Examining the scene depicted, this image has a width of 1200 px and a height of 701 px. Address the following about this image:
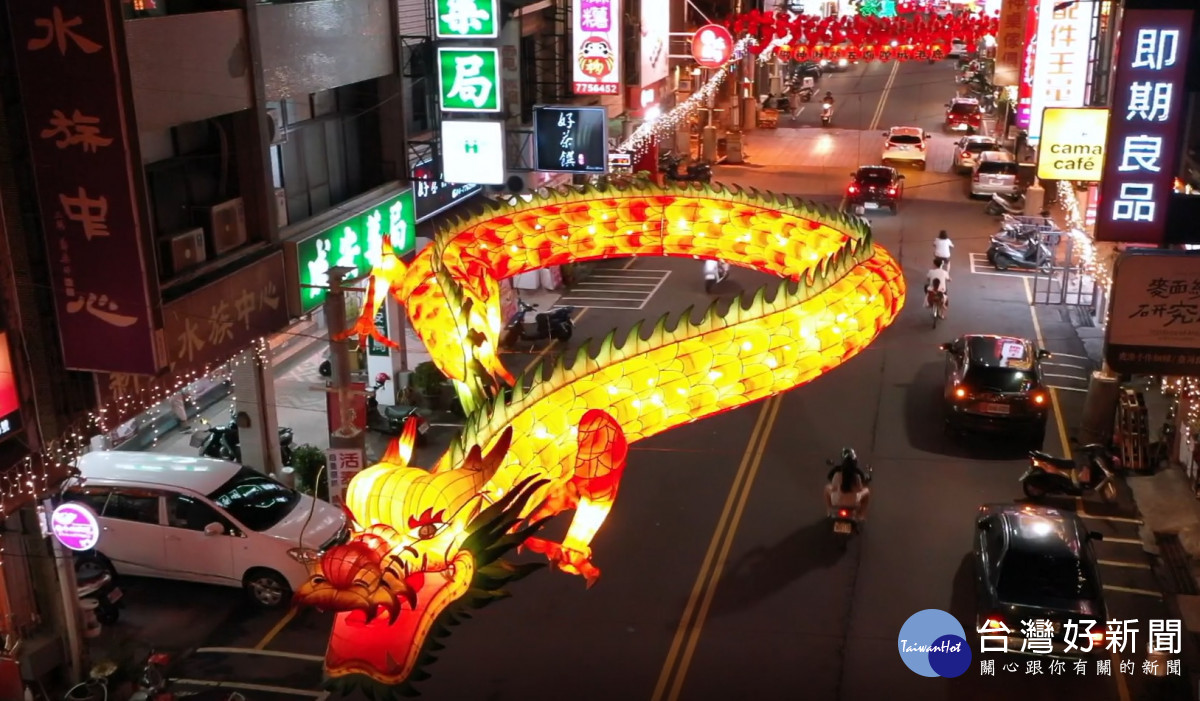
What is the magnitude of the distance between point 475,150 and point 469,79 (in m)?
1.12

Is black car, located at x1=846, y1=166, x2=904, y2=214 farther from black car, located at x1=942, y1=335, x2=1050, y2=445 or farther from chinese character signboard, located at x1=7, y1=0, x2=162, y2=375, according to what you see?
chinese character signboard, located at x1=7, y1=0, x2=162, y2=375

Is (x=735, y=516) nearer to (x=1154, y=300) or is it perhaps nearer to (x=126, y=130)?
(x=1154, y=300)

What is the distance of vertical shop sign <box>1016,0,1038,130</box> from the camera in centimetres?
2378

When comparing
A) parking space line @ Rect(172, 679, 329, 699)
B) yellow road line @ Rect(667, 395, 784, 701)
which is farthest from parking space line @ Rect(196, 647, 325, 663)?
yellow road line @ Rect(667, 395, 784, 701)

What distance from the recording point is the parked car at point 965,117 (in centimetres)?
5153

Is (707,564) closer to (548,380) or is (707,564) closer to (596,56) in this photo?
Answer: (548,380)

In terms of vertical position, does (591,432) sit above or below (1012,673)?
above

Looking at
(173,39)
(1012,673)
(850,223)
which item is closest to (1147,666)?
Answer: (1012,673)

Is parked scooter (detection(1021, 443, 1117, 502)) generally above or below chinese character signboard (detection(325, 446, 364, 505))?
below

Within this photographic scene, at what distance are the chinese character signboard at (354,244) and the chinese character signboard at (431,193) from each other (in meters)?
0.97

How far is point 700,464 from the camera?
1788cm

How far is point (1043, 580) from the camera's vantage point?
40.7 ft

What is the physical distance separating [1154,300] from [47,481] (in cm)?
1006

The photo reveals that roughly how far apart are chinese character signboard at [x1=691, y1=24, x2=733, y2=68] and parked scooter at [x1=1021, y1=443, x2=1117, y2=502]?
659 inches
